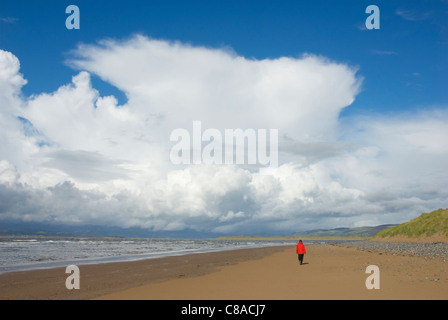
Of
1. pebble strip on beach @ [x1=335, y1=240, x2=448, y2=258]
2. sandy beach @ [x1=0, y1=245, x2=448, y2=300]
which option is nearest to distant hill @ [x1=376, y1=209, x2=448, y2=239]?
pebble strip on beach @ [x1=335, y1=240, x2=448, y2=258]

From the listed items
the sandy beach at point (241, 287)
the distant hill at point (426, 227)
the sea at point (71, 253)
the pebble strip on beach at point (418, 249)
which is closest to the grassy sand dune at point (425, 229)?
the distant hill at point (426, 227)

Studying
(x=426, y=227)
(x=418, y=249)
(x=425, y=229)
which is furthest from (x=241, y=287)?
(x=426, y=227)

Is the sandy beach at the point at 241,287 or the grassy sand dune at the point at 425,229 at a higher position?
the sandy beach at the point at 241,287

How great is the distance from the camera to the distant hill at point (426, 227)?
273 feet

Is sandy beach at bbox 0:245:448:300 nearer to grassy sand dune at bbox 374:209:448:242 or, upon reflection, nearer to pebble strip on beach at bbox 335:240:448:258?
pebble strip on beach at bbox 335:240:448:258

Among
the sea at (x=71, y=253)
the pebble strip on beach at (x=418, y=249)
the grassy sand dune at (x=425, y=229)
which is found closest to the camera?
the sea at (x=71, y=253)

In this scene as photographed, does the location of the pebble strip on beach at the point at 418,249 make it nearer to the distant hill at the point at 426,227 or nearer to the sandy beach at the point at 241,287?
the sandy beach at the point at 241,287

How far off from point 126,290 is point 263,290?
7.31 m

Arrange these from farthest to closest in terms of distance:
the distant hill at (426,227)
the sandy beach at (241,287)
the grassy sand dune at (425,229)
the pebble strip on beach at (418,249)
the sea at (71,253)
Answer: the distant hill at (426,227)
the grassy sand dune at (425,229)
the pebble strip on beach at (418,249)
the sea at (71,253)
the sandy beach at (241,287)
